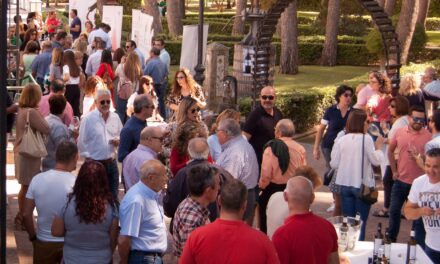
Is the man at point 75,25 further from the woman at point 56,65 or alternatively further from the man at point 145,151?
Answer: the man at point 145,151

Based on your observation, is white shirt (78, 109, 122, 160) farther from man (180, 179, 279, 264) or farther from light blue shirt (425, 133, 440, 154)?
man (180, 179, 279, 264)

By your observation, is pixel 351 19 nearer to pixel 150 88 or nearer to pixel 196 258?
pixel 150 88

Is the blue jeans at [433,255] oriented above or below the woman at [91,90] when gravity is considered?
below

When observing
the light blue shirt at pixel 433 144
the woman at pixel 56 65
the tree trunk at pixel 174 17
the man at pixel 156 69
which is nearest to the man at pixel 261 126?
the light blue shirt at pixel 433 144

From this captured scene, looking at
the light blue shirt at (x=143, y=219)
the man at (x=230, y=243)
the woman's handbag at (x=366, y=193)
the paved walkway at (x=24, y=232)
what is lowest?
the paved walkway at (x=24, y=232)

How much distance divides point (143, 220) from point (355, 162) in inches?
126

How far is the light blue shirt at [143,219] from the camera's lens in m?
6.86

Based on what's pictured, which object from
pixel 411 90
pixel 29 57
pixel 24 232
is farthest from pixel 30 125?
pixel 29 57

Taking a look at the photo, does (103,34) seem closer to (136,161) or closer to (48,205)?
(136,161)

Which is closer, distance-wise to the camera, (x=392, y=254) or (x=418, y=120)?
(x=392, y=254)

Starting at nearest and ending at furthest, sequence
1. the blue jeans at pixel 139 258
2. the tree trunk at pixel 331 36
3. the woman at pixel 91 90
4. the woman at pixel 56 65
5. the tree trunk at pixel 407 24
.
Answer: the blue jeans at pixel 139 258
the woman at pixel 91 90
the woman at pixel 56 65
the tree trunk at pixel 407 24
the tree trunk at pixel 331 36

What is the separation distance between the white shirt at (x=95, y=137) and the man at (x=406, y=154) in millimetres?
2945

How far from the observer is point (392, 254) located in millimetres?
7293

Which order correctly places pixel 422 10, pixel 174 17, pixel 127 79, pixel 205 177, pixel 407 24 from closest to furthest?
pixel 205 177
pixel 127 79
pixel 407 24
pixel 422 10
pixel 174 17
